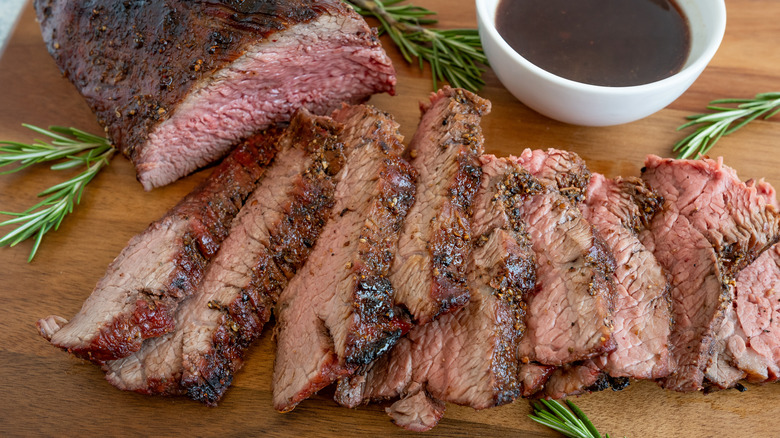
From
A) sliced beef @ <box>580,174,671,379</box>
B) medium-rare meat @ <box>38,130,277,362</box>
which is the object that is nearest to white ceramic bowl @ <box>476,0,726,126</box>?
sliced beef @ <box>580,174,671,379</box>

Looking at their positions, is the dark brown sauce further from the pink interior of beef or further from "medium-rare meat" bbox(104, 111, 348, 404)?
"medium-rare meat" bbox(104, 111, 348, 404)

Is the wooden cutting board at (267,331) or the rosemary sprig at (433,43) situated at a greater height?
the rosemary sprig at (433,43)

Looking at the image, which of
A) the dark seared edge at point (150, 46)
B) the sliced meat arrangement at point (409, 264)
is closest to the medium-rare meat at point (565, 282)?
the sliced meat arrangement at point (409, 264)

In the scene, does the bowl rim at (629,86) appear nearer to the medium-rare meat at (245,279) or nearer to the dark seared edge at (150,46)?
the dark seared edge at (150,46)

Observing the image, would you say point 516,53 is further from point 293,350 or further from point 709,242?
point 293,350

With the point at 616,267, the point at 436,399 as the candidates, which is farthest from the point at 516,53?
the point at 436,399

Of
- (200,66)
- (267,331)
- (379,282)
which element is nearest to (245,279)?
(267,331)
